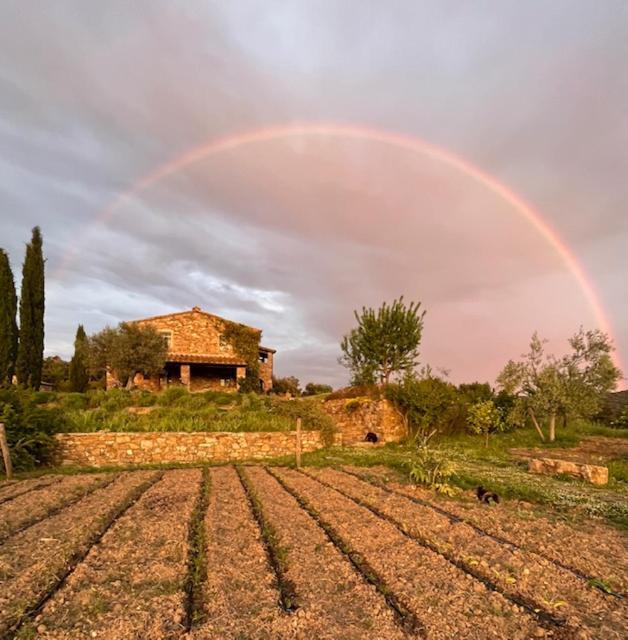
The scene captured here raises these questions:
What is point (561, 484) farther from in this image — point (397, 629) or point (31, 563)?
point (31, 563)

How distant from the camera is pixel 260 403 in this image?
71.1 feet

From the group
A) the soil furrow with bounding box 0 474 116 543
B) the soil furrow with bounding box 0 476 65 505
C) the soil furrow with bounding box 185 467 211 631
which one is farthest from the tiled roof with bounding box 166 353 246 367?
the soil furrow with bounding box 185 467 211 631

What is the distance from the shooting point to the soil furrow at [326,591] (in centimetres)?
366

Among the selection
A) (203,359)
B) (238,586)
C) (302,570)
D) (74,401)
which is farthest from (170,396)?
(238,586)

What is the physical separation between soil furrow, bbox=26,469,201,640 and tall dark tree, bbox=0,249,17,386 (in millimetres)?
24971

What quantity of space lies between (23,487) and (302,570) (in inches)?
334

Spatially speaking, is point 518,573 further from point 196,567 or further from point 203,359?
point 203,359

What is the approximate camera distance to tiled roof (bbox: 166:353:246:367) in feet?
101

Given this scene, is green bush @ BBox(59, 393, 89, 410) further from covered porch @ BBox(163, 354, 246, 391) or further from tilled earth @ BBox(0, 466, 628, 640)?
tilled earth @ BBox(0, 466, 628, 640)

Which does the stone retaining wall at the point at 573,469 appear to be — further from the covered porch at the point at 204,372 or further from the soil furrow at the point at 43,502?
the covered porch at the point at 204,372

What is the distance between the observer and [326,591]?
4.41 metres

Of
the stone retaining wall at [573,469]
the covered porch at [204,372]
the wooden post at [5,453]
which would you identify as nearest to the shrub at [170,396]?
the covered porch at [204,372]

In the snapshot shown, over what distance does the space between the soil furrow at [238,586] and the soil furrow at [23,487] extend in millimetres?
4939

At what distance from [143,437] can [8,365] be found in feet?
57.2
